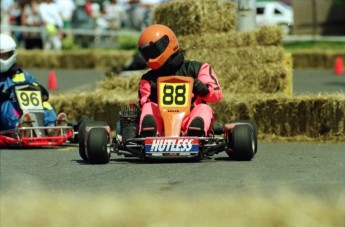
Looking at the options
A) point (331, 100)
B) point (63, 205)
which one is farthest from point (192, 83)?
point (63, 205)

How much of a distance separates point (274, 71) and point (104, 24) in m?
23.7

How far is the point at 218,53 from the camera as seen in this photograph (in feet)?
49.8

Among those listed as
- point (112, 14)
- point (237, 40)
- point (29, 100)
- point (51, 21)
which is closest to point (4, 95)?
point (29, 100)

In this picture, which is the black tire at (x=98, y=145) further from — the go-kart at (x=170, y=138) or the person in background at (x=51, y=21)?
the person in background at (x=51, y=21)

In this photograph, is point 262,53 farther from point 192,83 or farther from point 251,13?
point 192,83

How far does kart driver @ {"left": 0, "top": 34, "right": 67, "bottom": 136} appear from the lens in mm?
13359

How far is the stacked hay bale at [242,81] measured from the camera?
13.2 m

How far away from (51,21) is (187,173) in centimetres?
1969

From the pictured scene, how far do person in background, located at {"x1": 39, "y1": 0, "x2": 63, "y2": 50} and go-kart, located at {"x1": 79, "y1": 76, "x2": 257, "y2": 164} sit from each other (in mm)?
18085

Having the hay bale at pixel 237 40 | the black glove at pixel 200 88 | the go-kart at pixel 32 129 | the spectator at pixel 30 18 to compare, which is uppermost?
the black glove at pixel 200 88

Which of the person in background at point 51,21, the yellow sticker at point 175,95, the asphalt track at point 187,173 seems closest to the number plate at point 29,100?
the asphalt track at point 187,173

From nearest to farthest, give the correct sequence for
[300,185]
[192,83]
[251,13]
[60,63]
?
[300,185] < [192,83] < [251,13] < [60,63]

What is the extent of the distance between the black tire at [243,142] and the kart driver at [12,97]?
306cm

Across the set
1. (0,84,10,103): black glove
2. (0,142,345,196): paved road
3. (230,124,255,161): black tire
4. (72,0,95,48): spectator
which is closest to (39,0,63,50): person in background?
(72,0,95,48): spectator
